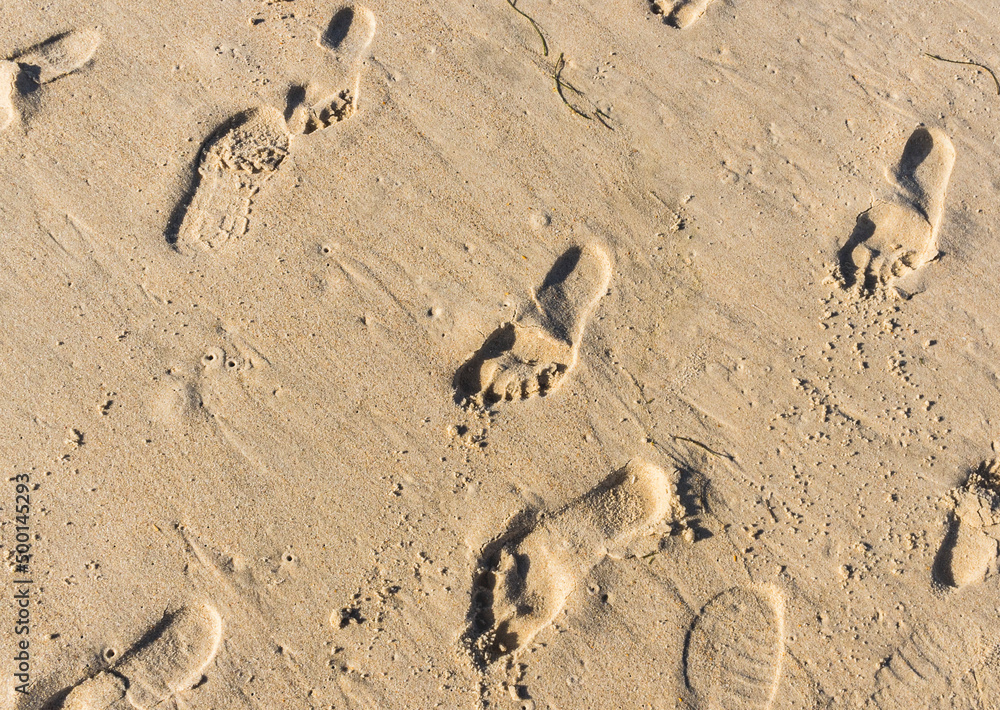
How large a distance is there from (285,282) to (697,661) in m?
2.54

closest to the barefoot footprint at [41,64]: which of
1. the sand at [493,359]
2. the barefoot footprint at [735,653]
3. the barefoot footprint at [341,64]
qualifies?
the sand at [493,359]

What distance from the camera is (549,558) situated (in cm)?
266

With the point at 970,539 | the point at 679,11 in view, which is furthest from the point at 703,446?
the point at 679,11

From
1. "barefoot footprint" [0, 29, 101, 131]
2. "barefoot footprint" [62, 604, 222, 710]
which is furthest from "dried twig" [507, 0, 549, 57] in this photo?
"barefoot footprint" [62, 604, 222, 710]

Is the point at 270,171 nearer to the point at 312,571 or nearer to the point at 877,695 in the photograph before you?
the point at 312,571

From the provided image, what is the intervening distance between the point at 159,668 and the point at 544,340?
7.34ft

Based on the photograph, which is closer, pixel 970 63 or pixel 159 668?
pixel 159 668

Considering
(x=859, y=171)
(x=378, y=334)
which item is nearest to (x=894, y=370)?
(x=859, y=171)

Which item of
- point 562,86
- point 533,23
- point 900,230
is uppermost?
point 900,230

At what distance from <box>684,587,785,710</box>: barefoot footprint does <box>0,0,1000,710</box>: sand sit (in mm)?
15

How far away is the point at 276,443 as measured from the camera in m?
2.65

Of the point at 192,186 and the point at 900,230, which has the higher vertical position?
the point at 900,230

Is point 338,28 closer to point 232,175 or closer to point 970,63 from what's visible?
point 232,175

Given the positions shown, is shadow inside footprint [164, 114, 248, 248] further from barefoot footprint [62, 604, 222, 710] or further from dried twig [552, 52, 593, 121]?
barefoot footprint [62, 604, 222, 710]
